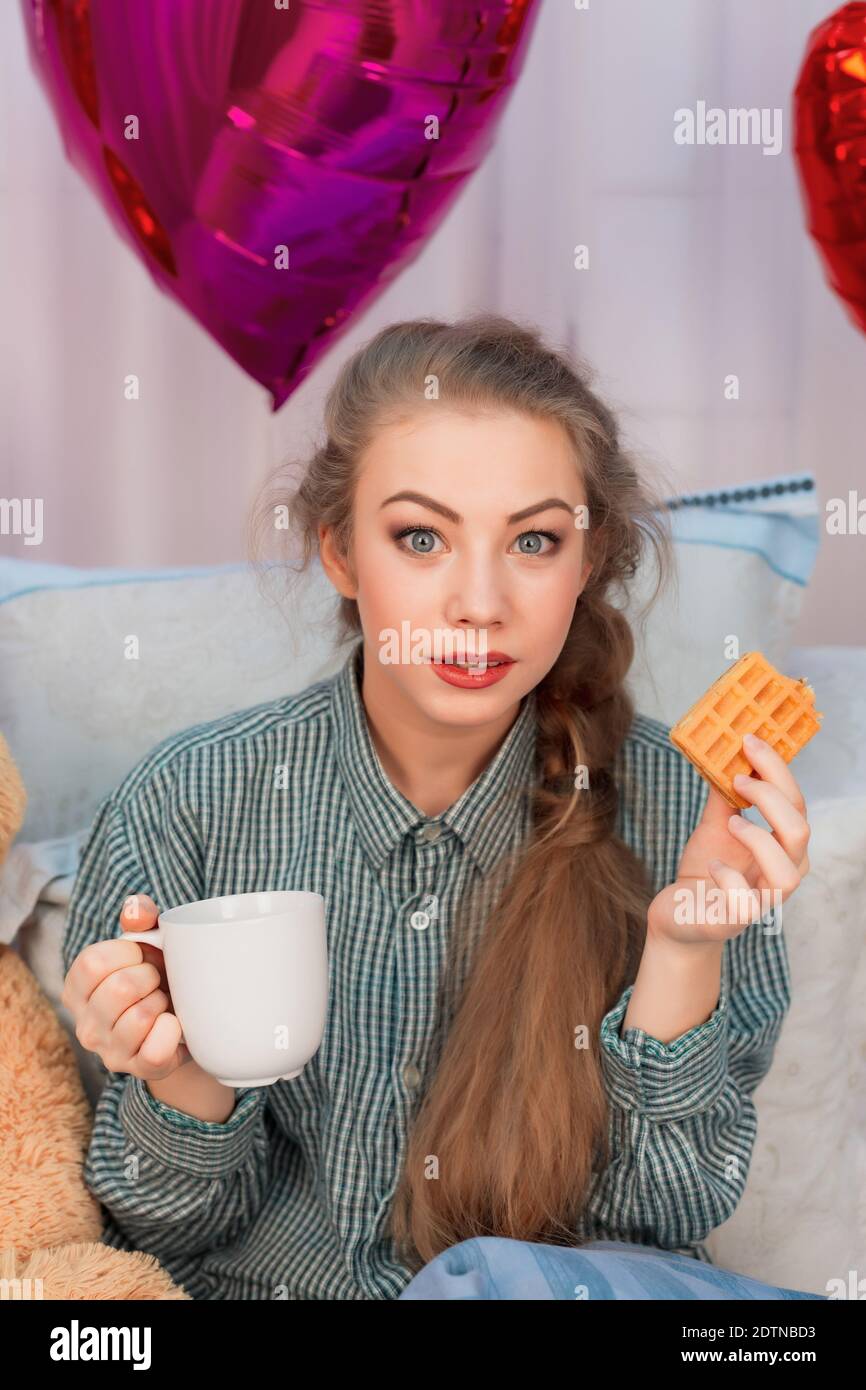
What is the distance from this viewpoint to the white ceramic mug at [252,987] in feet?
2.87

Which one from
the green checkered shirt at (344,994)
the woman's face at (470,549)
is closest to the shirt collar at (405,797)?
the green checkered shirt at (344,994)

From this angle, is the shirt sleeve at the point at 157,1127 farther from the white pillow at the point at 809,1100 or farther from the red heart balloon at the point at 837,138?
the red heart balloon at the point at 837,138

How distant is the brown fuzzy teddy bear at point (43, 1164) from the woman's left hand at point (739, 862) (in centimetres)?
47

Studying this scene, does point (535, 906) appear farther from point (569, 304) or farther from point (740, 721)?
point (569, 304)

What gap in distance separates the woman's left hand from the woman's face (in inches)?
7.8

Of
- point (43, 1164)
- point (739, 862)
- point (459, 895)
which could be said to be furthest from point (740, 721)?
point (43, 1164)

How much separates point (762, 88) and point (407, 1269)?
1483 mm

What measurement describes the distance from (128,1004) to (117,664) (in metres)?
0.55

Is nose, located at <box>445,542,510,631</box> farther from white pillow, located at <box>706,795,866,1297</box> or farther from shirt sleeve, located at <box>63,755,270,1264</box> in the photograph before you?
white pillow, located at <box>706,795,866,1297</box>

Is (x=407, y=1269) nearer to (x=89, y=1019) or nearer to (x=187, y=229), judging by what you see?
(x=89, y=1019)

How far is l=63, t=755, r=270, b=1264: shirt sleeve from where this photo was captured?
1.07m

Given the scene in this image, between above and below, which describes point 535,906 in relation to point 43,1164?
above

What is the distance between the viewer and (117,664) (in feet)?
4.71

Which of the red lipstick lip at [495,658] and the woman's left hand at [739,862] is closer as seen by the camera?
the woman's left hand at [739,862]
